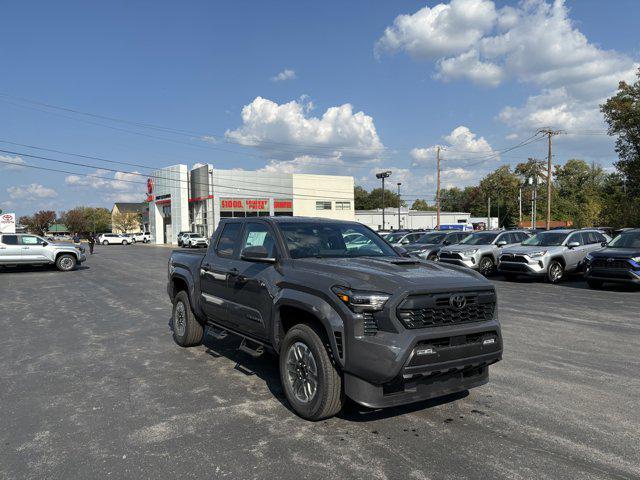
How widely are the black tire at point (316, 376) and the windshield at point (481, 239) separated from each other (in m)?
14.9

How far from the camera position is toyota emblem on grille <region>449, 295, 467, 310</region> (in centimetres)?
393

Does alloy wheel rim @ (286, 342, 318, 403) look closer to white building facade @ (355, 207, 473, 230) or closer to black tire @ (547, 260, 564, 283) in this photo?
black tire @ (547, 260, 564, 283)

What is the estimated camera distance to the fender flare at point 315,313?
3.82 metres

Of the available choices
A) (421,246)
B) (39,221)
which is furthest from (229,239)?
(39,221)

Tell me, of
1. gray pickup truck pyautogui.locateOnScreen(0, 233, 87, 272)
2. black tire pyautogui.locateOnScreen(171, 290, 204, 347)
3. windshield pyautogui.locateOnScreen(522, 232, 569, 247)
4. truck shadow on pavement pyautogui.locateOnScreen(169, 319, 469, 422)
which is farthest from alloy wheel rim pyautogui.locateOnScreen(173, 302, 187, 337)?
gray pickup truck pyautogui.locateOnScreen(0, 233, 87, 272)

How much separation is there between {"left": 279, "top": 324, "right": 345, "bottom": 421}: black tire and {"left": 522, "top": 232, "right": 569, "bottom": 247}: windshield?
13.8m

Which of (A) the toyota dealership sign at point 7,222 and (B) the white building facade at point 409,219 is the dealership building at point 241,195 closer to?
(B) the white building facade at point 409,219

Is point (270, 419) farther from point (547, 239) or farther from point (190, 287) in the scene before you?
point (547, 239)

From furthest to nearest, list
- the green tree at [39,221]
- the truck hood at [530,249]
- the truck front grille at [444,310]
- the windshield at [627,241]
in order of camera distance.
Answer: the green tree at [39,221] < the truck hood at [530,249] < the windshield at [627,241] < the truck front grille at [444,310]

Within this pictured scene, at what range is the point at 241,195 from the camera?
56188 millimetres

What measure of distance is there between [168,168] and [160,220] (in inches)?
376

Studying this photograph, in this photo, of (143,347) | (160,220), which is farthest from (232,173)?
(143,347)

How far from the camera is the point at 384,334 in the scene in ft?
12.0

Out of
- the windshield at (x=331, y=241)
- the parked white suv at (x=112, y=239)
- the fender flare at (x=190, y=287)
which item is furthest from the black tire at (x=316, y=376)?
the parked white suv at (x=112, y=239)
